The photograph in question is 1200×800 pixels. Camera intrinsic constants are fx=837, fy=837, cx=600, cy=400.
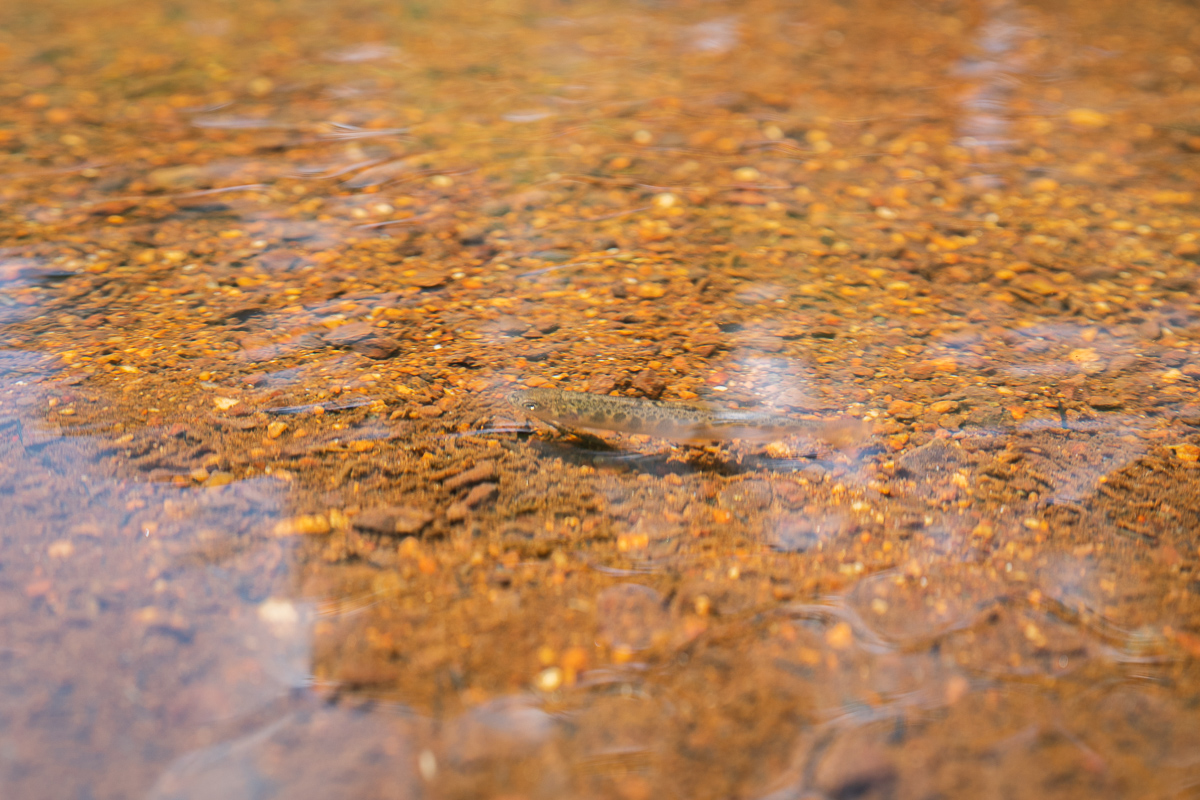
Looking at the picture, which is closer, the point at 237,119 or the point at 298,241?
the point at 298,241

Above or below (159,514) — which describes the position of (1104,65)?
above

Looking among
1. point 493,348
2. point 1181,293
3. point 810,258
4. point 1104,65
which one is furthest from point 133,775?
point 1104,65

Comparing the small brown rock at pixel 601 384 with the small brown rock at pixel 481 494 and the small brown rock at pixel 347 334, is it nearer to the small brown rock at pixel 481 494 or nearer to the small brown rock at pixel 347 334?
the small brown rock at pixel 481 494

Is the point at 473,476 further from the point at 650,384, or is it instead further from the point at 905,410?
the point at 905,410

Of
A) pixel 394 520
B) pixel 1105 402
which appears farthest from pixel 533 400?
pixel 1105 402

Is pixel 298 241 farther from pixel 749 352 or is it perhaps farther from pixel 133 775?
pixel 133 775

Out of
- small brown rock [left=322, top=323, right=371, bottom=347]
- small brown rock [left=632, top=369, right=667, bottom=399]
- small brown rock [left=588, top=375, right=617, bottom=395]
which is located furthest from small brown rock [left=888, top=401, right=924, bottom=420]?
small brown rock [left=322, top=323, right=371, bottom=347]
